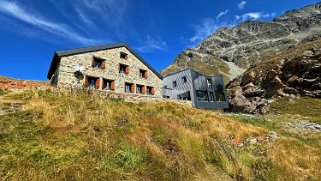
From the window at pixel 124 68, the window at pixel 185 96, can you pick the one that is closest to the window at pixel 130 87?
the window at pixel 124 68

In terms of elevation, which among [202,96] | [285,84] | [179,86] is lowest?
[202,96]

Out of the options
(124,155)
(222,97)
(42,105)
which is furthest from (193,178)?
(222,97)

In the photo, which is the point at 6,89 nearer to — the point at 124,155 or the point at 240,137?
the point at 124,155

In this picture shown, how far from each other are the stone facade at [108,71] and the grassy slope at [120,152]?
16438 mm

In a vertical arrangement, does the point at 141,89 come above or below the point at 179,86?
below

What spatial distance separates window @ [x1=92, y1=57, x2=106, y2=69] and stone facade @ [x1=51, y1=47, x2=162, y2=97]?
262mm

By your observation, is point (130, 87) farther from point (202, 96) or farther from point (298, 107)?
point (298, 107)

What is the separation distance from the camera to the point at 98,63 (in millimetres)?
29984

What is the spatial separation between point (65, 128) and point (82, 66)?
21.0 meters

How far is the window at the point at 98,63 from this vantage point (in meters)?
29.3

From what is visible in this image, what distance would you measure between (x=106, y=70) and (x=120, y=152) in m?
24.9

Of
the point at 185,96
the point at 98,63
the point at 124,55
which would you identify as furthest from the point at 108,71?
the point at 185,96

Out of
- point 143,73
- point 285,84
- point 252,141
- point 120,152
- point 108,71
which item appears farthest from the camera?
point 285,84

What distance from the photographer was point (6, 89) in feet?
41.4
